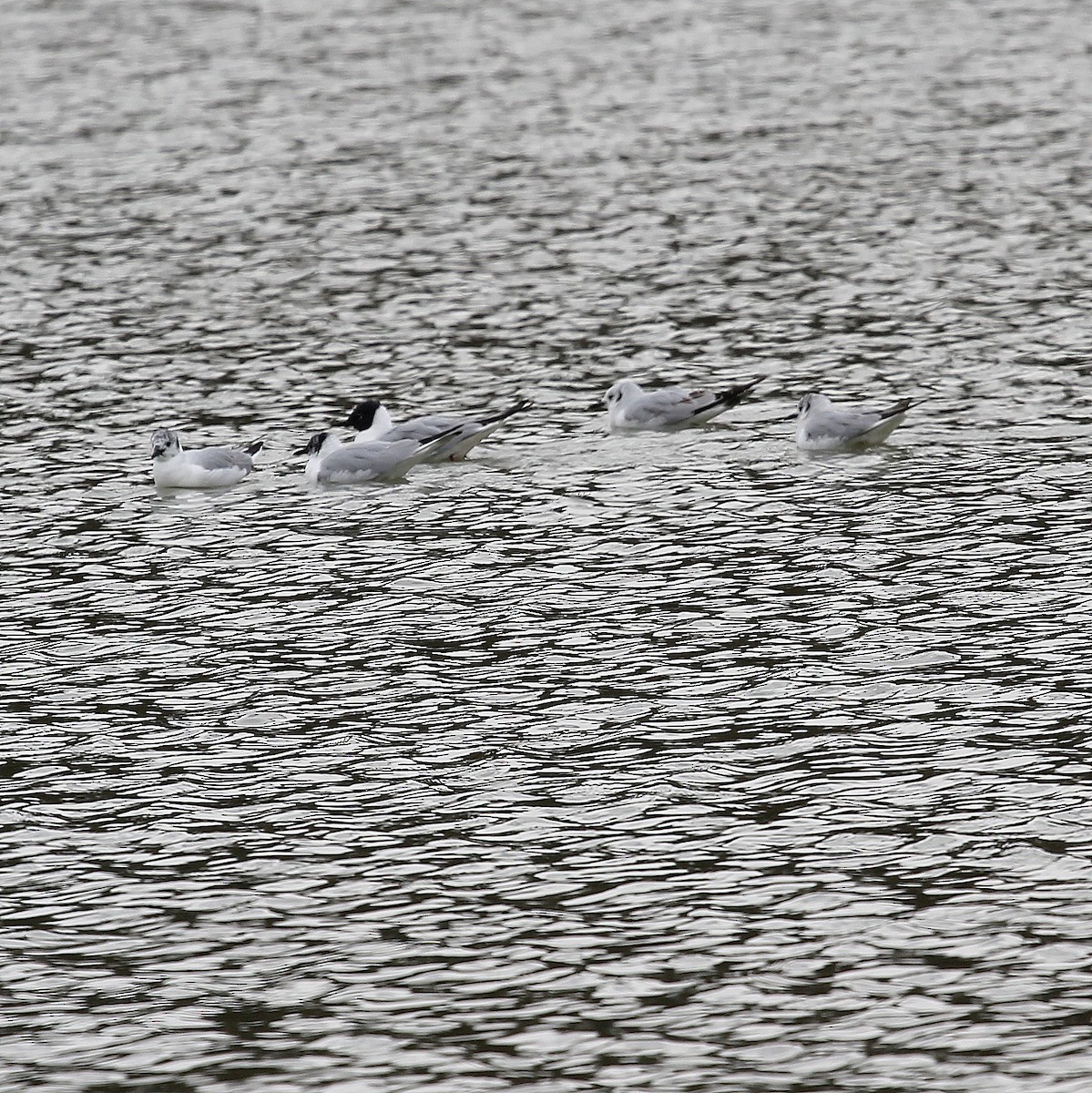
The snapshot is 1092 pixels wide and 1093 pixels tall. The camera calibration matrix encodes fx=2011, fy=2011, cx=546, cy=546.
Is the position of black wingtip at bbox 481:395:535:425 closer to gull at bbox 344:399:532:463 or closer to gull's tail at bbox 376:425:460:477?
gull at bbox 344:399:532:463

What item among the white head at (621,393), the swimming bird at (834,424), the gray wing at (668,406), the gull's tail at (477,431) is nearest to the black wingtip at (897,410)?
the swimming bird at (834,424)

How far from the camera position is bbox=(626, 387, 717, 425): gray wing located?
26984 millimetres

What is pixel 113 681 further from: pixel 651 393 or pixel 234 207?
pixel 234 207

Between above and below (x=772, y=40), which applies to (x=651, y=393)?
below

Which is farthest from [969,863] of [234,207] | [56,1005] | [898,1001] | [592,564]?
[234,207]

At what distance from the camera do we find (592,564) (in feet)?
72.5

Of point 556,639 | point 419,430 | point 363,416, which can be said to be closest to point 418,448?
point 419,430

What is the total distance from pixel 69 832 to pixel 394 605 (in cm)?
575

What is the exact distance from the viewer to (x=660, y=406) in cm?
2705

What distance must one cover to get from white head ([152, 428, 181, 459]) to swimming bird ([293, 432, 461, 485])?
1700 millimetres

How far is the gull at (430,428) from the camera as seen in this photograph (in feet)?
86.3

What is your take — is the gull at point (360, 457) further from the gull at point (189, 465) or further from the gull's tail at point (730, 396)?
the gull's tail at point (730, 396)

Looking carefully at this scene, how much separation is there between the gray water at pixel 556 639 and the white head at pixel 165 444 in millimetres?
555

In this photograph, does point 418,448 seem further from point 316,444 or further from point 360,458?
point 316,444
